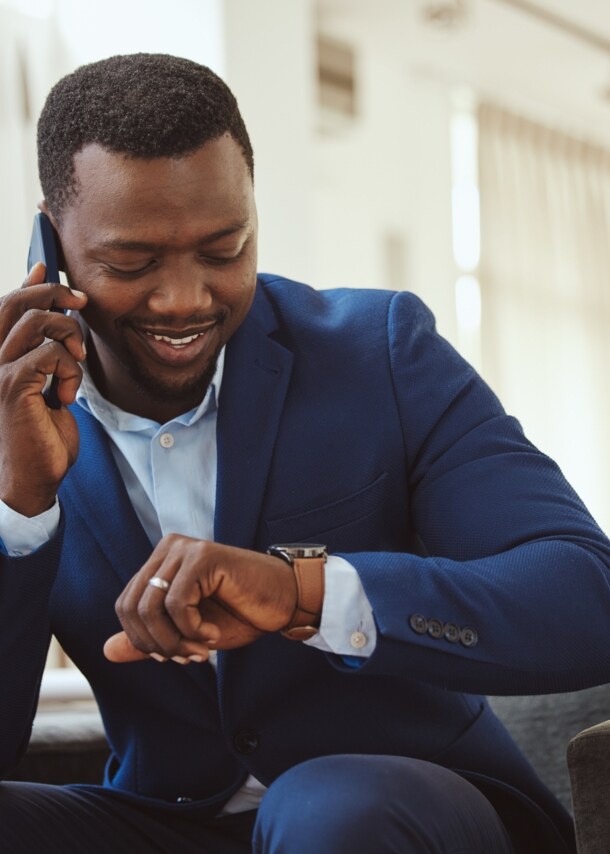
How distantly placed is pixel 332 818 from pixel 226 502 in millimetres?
502

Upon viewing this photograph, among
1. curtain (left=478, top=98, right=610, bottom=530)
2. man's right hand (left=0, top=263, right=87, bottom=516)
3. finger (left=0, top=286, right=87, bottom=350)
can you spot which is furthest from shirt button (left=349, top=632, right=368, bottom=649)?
curtain (left=478, top=98, right=610, bottom=530)

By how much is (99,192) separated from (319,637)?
0.62 meters

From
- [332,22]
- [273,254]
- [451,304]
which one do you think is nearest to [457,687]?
[273,254]

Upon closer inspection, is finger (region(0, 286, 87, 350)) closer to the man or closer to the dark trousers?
the man

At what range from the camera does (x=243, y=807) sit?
1607 millimetres

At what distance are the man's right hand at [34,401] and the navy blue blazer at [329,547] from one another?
0.29 feet

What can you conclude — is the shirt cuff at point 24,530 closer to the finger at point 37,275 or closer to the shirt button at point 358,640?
the finger at point 37,275

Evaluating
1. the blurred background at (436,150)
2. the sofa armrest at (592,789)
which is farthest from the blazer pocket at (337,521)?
the blurred background at (436,150)

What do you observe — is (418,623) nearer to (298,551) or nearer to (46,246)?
(298,551)

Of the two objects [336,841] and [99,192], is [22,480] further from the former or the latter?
[336,841]

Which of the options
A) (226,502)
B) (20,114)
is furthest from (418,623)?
(20,114)

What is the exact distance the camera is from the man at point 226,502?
54.4 inches

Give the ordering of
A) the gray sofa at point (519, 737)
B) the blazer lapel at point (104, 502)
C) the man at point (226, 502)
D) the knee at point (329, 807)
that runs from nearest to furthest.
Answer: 1. the knee at point (329, 807)
2. the man at point (226, 502)
3. the blazer lapel at point (104, 502)
4. the gray sofa at point (519, 737)

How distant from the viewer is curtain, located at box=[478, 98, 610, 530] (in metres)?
7.25
